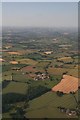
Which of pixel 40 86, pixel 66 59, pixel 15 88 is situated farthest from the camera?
pixel 66 59

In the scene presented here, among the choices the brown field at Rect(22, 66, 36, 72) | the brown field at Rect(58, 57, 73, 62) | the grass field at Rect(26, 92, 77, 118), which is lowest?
the grass field at Rect(26, 92, 77, 118)

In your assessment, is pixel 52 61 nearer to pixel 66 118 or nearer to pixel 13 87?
pixel 13 87

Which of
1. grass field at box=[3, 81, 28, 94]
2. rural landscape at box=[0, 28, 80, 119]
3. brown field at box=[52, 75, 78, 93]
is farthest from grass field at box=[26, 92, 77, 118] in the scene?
grass field at box=[3, 81, 28, 94]

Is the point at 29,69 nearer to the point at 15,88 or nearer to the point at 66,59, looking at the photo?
the point at 66,59

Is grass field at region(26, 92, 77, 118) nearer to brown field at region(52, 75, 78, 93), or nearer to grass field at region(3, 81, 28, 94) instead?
brown field at region(52, 75, 78, 93)

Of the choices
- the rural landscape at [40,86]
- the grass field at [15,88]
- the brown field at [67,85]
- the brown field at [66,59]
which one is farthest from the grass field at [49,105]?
the brown field at [66,59]

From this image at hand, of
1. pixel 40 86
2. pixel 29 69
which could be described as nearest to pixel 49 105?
pixel 40 86

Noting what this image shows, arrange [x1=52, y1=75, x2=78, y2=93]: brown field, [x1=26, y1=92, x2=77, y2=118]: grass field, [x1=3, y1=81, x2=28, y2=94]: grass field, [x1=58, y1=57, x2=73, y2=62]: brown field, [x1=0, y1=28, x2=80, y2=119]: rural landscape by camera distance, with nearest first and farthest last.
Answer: [x1=26, y1=92, x2=77, y2=118]: grass field
[x1=0, y1=28, x2=80, y2=119]: rural landscape
[x1=3, y1=81, x2=28, y2=94]: grass field
[x1=52, y1=75, x2=78, y2=93]: brown field
[x1=58, y1=57, x2=73, y2=62]: brown field

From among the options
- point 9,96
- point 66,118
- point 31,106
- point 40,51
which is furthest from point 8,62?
point 66,118

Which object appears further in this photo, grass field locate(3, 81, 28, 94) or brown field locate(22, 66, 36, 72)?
brown field locate(22, 66, 36, 72)
